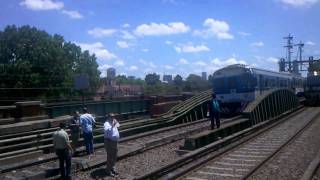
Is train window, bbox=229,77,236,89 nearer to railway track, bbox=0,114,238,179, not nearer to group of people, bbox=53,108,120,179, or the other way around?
railway track, bbox=0,114,238,179

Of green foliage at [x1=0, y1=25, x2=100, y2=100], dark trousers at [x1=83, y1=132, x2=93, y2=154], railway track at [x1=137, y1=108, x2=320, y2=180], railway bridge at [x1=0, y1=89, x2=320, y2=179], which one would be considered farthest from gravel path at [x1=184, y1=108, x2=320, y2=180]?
green foliage at [x1=0, y1=25, x2=100, y2=100]

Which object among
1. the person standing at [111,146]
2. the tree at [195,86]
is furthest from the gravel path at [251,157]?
the tree at [195,86]

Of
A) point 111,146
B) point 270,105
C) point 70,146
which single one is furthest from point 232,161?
point 270,105

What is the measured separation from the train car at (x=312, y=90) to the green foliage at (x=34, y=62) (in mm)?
26830

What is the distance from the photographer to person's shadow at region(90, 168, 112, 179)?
41.2 ft

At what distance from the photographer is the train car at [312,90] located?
45156 millimetres

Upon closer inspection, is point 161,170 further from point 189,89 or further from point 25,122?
point 189,89

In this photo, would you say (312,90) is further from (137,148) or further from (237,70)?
(137,148)

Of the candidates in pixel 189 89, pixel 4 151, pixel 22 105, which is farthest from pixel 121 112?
pixel 189 89

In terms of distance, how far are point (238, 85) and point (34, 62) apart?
118ft

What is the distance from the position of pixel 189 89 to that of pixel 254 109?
32070mm

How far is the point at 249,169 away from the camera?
13.2 m

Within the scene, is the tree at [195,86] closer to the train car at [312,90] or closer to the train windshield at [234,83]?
the train car at [312,90]

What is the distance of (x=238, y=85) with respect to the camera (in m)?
30.3
